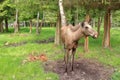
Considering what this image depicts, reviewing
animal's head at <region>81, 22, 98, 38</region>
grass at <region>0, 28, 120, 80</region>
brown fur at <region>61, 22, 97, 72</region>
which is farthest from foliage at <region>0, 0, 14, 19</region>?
animal's head at <region>81, 22, 98, 38</region>

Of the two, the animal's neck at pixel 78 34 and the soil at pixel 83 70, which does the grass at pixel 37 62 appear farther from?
the animal's neck at pixel 78 34

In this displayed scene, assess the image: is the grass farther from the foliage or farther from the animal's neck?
the foliage

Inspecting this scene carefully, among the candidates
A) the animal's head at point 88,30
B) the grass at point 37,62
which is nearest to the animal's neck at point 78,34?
the animal's head at point 88,30

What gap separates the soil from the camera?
462 inches

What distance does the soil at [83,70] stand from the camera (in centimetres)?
1173

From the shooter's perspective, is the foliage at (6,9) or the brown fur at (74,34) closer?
the brown fur at (74,34)

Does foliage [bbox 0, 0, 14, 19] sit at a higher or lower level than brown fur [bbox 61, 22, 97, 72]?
higher

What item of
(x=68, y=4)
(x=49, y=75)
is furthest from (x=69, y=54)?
(x=68, y=4)

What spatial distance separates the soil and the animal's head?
1899 mm

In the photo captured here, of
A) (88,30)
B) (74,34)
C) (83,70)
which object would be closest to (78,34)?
(74,34)

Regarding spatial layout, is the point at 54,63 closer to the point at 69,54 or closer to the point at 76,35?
the point at 69,54

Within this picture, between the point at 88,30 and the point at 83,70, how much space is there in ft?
7.20

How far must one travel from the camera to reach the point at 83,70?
12445mm

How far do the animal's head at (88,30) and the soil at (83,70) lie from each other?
1.90 m
